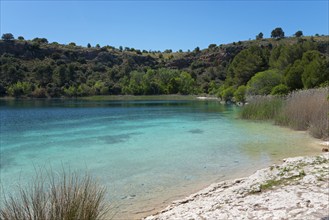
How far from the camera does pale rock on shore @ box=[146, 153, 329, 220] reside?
408cm

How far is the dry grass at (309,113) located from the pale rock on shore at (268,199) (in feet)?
19.7

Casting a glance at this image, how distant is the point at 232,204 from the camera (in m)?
4.75

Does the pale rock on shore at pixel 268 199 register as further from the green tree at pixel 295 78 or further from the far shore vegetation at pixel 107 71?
the far shore vegetation at pixel 107 71

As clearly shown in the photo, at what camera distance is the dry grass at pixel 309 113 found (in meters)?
12.4

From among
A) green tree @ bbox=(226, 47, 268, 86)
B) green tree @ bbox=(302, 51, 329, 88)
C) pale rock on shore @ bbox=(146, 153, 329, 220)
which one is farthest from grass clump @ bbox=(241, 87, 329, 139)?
green tree @ bbox=(226, 47, 268, 86)

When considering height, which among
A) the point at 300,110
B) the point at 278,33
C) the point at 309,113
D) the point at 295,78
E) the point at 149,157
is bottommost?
the point at 149,157

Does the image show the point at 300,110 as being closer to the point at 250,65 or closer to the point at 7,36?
the point at 250,65

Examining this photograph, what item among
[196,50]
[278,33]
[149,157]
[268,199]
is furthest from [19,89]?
[278,33]

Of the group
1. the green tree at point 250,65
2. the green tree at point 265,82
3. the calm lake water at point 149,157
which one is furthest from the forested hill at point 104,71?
the calm lake water at point 149,157

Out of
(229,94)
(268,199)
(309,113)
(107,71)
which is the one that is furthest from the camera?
(107,71)

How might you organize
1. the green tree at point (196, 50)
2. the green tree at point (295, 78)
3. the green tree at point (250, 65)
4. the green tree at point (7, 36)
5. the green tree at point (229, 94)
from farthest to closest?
the green tree at point (196, 50), the green tree at point (7, 36), the green tree at point (229, 94), the green tree at point (250, 65), the green tree at point (295, 78)

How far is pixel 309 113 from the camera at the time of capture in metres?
14.1

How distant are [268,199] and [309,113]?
10603 millimetres

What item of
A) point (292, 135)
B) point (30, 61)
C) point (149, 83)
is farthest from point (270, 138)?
point (30, 61)
